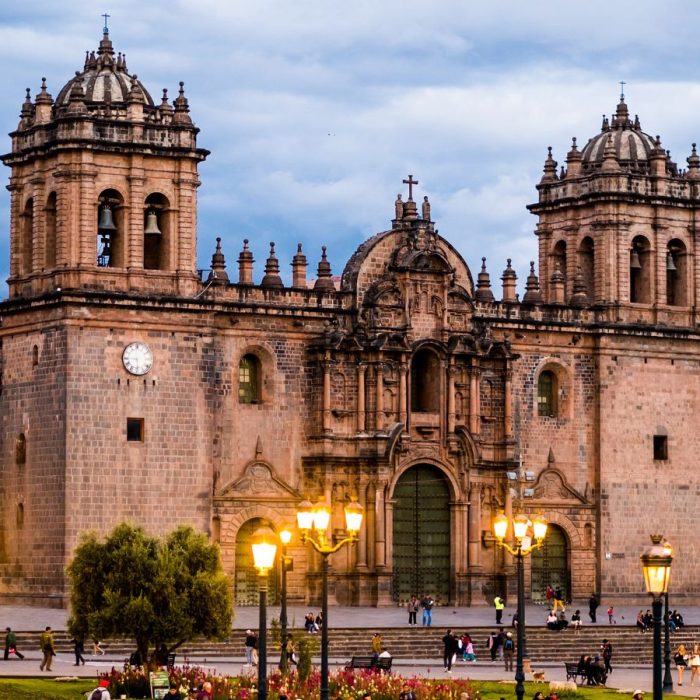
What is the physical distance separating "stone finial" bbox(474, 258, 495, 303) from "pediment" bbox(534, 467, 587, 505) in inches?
227

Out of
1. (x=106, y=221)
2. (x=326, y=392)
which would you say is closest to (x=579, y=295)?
(x=326, y=392)

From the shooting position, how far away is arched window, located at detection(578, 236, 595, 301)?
238 ft

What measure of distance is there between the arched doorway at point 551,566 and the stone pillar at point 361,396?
770 cm

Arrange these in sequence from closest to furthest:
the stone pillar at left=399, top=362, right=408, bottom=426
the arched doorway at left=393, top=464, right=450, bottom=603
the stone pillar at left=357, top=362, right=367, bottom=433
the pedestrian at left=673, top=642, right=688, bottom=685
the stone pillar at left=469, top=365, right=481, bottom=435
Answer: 1. the pedestrian at left=673, top=642, right=688, bottom=685
2. the stone pillar at left=357, top=362, right=367, bottom=433
3. the stone pillar at left=399, top=362, right=408, bottom=426
4. the arched doorway at left=393, top=464, right=450, bottom=603
5. the stone pillar at left=469, top=365, right=481, bottom=435

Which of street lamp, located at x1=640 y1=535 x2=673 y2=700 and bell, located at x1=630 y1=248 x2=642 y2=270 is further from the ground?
bell, located at x1=630 y1=248 x2=642 y2=270

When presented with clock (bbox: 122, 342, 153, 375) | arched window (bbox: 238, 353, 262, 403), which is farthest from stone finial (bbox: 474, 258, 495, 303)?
clock (bbox: 122, 342, 153, 375)

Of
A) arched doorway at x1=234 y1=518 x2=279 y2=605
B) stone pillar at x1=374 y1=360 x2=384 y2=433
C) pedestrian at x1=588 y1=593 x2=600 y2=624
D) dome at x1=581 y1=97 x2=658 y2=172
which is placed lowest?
pedestrian at x1=588 y1=593 x2=600 y2=624

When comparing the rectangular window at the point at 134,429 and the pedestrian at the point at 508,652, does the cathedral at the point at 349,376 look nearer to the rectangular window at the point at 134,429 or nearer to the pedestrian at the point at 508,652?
the rectangular window at the point at 134,429

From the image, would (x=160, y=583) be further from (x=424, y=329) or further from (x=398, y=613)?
(x=424, y=329)

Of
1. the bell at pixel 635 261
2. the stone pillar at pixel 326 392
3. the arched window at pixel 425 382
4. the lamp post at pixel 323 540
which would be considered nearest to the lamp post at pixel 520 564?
the lamp post at pixel 323 540

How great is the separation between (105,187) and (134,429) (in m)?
6.87

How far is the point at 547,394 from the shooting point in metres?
70.8

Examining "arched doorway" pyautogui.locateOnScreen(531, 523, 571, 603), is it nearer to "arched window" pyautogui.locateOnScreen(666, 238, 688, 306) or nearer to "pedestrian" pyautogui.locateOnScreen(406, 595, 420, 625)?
"pedestrian" pyautogui.locateOnScreen(406, 595, 420, 625)

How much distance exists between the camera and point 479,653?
58.0 m
